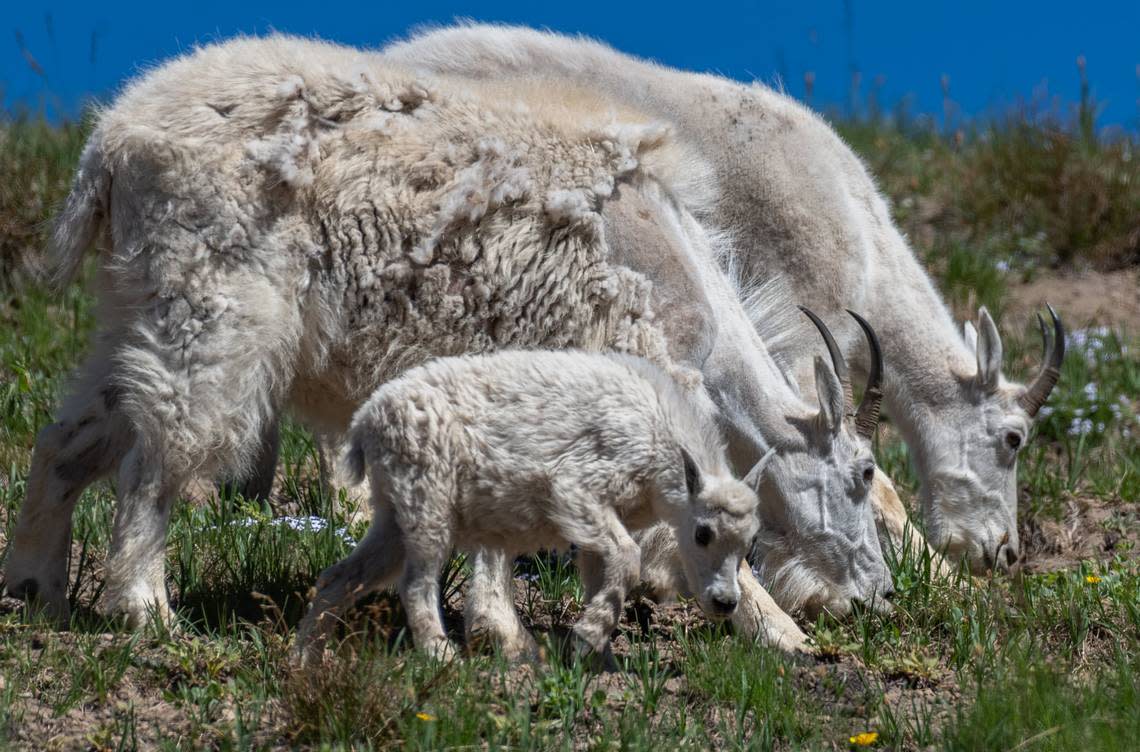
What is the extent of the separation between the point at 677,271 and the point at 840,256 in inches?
75.1

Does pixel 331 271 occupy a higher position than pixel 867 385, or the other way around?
pixel 331 271

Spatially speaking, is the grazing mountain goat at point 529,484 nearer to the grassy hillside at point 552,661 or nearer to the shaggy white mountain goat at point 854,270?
the grassy hillside at point 552,661

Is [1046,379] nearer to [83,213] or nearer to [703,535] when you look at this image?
[703,535]

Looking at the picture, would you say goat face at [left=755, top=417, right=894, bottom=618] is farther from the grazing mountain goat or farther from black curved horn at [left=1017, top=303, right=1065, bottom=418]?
black curved horn at [left=1017, top=303, right=1065, bottom=418]

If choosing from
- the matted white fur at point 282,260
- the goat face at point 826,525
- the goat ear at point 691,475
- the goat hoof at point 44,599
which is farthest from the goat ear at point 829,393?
the goat hoof at point 44,599

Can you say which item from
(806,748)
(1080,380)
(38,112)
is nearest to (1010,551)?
(1080,380)

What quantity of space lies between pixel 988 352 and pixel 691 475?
10.3 feet

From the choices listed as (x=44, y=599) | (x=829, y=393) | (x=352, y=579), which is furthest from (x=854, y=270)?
(x=44, y=599)

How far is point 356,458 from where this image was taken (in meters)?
4.47

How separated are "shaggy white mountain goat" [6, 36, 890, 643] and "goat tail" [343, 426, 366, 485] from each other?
2.12 feet

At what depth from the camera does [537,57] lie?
7543mm

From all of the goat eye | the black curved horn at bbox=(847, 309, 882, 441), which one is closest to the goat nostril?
the goat eye

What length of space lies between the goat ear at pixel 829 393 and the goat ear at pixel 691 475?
3.98 feet

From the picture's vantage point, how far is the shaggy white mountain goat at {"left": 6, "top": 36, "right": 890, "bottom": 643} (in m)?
4.94
